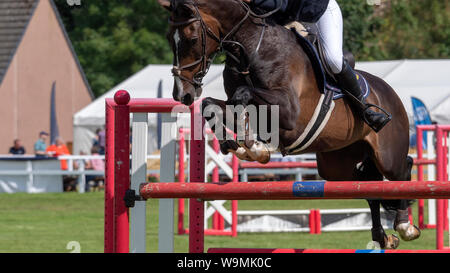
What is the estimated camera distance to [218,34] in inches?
205

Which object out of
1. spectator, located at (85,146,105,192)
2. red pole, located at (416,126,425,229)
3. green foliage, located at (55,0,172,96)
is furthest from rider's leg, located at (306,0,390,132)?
green foliage, located at (55,0,172,96)

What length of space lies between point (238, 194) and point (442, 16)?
3702 cm

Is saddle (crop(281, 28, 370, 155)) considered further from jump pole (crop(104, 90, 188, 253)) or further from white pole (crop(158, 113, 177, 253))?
jump pole (crop(104, 90, 188, 253))

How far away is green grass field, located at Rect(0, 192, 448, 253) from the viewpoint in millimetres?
9203

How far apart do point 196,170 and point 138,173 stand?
339 mm

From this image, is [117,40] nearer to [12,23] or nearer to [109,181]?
[12,23]

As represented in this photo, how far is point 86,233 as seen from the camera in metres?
10.5

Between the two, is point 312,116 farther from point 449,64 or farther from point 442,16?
point 442,16

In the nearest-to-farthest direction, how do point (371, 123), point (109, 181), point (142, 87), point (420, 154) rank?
point (109, 181), point (371, 123), point (420, 154), point (142, 87)

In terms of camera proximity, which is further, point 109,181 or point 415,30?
point 415,30

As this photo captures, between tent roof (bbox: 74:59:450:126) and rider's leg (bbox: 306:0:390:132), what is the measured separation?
1301cm

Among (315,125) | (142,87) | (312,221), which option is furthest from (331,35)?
(142,87)
